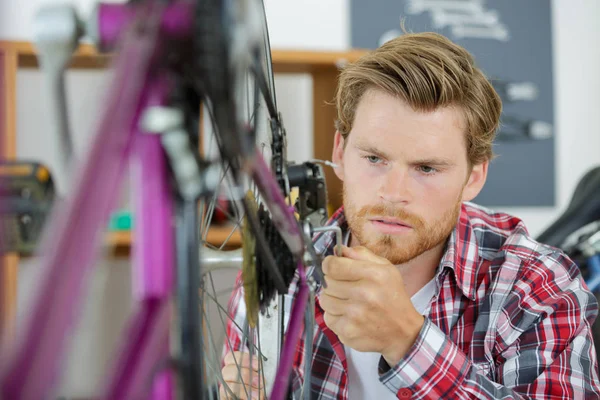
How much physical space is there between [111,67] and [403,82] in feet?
1.98

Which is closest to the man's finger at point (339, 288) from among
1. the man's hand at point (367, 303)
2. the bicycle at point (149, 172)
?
the man's hand at point (367, 303)

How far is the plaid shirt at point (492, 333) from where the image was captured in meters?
0.67

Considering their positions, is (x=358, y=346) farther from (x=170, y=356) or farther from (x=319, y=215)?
(x=170, y=356)

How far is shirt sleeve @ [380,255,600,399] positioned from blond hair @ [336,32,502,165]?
0.73ft

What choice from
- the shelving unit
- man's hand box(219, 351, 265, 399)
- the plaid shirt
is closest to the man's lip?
the plaid shirt

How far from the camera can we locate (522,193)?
2209 mm

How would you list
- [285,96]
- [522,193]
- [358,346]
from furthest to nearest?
1. [522,193]
2. [285,96]
3. [358,346]

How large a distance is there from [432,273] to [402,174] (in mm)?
238

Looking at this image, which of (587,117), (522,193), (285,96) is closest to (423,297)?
(285,96)

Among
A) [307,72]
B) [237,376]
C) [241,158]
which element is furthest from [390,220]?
[307,72]

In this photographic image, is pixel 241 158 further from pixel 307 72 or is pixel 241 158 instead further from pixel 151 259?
pixel 307 72

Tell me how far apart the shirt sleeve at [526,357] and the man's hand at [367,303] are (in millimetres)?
27

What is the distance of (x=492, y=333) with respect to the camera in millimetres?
797

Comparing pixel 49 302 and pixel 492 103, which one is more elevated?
pixel 492 103
